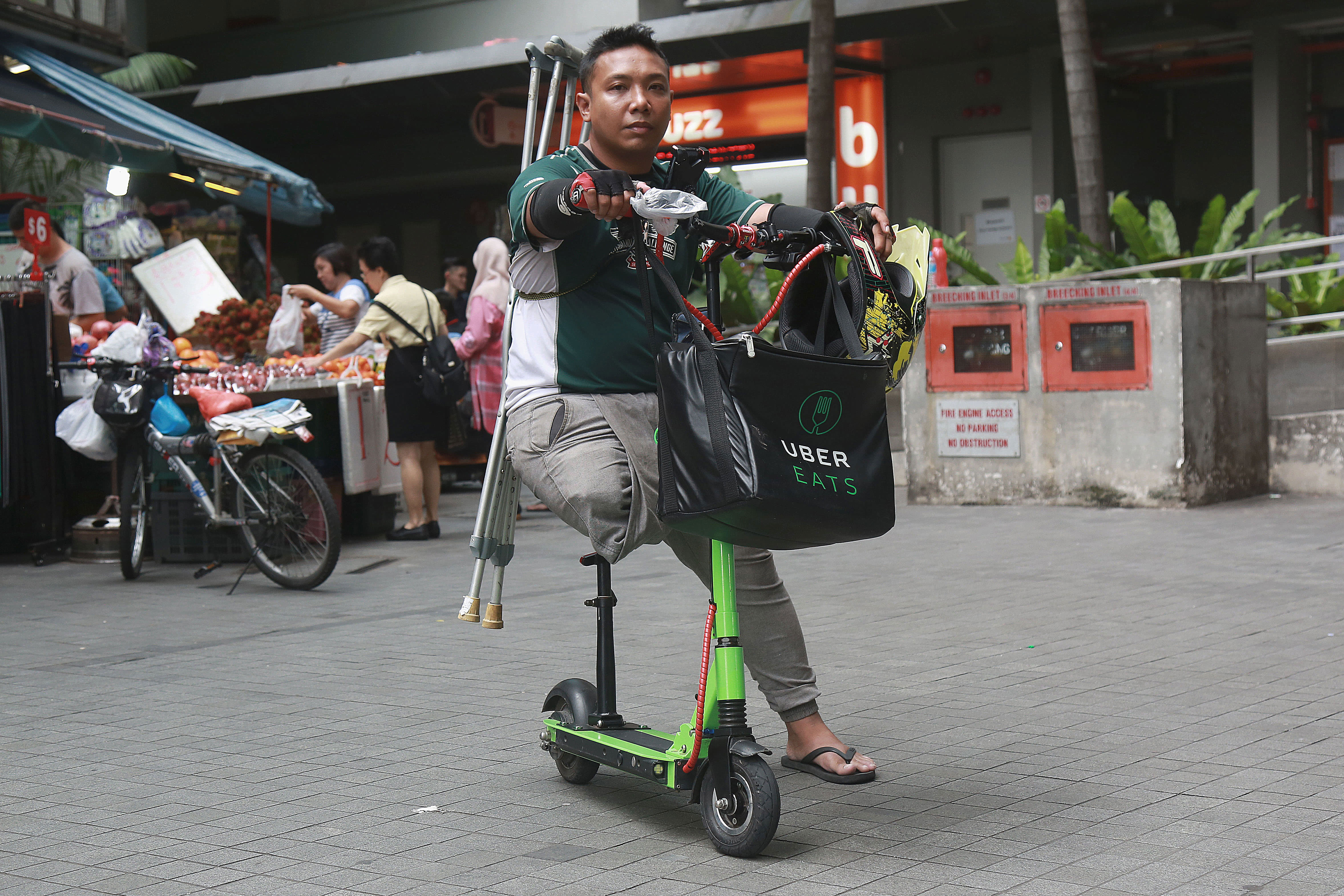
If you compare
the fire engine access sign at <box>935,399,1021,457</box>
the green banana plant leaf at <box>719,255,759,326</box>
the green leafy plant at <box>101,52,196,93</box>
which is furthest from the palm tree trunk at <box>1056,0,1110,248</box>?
the green leafy plant at <box>101,52,196,93</box>

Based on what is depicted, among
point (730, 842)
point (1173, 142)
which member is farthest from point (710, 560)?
point (1173, 142)

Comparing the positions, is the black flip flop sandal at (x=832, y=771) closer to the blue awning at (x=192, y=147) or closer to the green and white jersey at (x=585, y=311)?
the green and white jersey at (x=585, y=311)

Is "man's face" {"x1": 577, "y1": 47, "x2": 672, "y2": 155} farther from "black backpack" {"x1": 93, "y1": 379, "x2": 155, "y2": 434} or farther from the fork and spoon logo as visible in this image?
"black backpack" {"x1": 93, "y1": 379, "x2": 155, "y2": 434}

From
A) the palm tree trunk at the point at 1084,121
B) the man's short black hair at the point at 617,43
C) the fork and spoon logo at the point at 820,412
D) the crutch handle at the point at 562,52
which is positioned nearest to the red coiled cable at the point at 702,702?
the fork and spoon logo at the point at 820,412

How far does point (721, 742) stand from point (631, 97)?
1547 millimetres

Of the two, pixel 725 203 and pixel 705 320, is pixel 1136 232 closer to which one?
pixel 725 203

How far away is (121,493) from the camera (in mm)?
8562

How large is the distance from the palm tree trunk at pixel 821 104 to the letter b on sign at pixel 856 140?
438 centimetres

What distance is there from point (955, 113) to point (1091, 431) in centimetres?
936

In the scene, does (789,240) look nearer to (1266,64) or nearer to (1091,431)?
(1091,431)

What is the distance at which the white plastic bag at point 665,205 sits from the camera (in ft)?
10.3

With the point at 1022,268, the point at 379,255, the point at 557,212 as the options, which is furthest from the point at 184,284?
the point at 557,212

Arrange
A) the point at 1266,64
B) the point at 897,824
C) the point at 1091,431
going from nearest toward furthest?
the point at 897,824, the point at 1091,431, the point at 1266,64

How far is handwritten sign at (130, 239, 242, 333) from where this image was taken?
1313 centimetres
